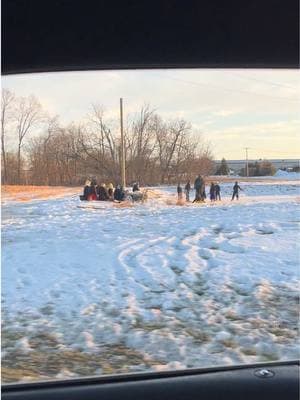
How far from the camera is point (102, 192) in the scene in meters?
1.68

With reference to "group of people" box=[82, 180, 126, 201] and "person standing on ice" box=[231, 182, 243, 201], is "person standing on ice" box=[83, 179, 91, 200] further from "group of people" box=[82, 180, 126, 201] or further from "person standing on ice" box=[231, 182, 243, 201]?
"person standing on ice" box=[231, 182, 243, 201]

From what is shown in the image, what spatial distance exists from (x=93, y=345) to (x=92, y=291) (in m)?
0.16

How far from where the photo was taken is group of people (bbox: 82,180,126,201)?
1678mm

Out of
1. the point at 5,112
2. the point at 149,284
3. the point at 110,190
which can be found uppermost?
the point at 5,112

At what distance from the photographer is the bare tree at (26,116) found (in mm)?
1610

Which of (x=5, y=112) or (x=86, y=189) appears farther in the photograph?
(x=86, y=189)

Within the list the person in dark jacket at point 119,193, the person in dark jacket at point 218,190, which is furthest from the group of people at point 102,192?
the person in dark jacket at point 218,190

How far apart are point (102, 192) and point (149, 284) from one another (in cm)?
32

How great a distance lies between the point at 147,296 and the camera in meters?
1.67

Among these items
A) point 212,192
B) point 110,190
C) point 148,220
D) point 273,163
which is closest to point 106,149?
point 110,190

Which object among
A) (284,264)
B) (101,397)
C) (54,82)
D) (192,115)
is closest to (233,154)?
(192,115)

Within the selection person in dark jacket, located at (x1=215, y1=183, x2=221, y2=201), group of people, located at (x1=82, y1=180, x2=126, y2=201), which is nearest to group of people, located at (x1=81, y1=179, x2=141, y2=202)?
group of people, located at (x1=82, y1=180, x2=126, y2=201)

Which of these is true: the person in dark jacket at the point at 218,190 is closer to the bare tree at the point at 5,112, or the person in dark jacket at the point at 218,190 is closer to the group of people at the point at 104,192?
the group of people at the point at 104,192

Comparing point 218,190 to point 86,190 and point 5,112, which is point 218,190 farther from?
point 5,112
